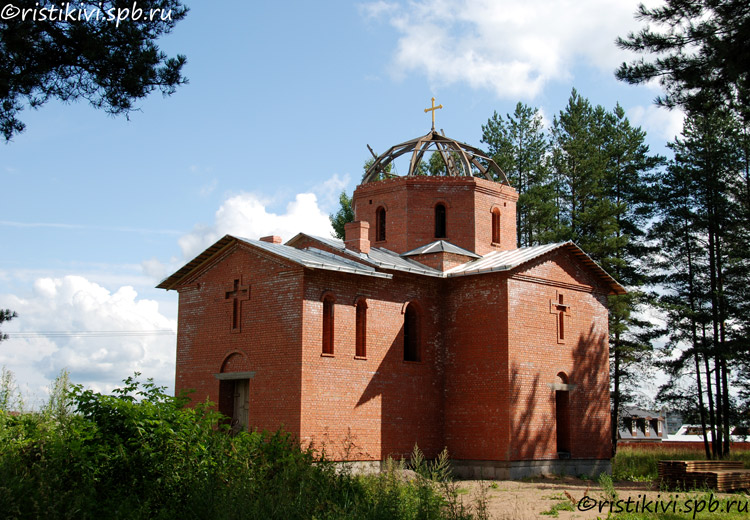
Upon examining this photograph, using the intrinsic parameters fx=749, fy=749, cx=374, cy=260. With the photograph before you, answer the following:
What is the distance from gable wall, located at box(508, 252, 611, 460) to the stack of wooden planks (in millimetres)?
3438

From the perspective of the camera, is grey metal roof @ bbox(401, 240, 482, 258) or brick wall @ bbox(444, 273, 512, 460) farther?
grey metal roof @ bbox(401, 240, 482, 258)

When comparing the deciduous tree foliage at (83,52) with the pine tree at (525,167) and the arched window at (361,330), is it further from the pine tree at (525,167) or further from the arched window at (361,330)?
the pine tree at (525,167)

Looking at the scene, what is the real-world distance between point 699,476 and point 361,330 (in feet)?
27.0

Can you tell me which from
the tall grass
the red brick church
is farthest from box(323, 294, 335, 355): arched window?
the tall grass

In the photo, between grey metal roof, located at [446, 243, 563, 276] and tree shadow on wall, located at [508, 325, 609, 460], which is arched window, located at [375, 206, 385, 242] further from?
tree shadow on wall, located at [508, 325, 609, 460]

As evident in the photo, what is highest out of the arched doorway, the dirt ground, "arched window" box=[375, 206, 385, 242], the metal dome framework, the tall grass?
the metal dome framework

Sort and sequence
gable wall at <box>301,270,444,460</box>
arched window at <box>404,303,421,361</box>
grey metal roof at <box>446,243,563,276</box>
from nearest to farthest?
gable wall at <box>301,270,444,460</box> → grey metal roof at <box>446,243,563,276</box> → arched window at <box>404,303,421,361</box>

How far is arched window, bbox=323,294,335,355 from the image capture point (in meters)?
17.8

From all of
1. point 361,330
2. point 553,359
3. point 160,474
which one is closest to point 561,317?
point 553,359

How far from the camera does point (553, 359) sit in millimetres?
20219

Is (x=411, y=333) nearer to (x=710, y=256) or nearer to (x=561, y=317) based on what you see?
(x=561, y=317)

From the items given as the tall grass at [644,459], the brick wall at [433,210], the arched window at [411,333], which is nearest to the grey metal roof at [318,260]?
the arched window at [411,333]

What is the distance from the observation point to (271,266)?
18250 millimetres

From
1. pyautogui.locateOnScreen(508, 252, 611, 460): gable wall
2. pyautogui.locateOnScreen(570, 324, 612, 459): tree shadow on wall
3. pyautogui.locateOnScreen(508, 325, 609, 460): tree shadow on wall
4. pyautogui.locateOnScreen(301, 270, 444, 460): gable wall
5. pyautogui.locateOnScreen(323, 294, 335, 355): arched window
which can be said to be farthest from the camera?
pyautogui.locateOnScreen(570, 324, 612, 459): tree shadow on wall
